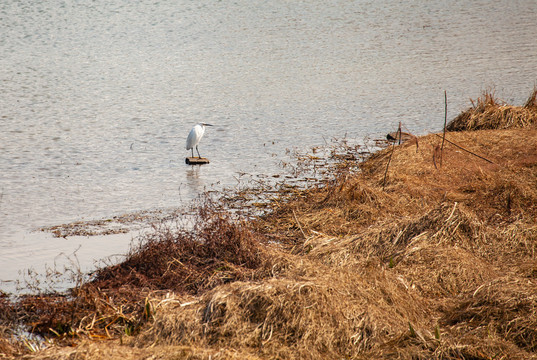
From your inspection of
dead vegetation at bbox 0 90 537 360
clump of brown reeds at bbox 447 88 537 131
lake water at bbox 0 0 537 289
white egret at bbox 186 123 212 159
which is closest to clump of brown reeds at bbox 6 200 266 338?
dead vegetation at bbox 0 90 537 360

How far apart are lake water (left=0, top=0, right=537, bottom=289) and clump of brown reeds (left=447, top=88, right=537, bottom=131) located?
1.02m

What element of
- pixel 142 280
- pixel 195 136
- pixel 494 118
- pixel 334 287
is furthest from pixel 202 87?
pixel 334 287

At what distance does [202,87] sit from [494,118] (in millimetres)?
8356

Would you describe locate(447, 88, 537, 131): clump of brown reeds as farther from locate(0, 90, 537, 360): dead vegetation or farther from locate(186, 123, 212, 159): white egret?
locate(186, 123, 212, 159): white egret

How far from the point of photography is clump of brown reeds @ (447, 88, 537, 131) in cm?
996

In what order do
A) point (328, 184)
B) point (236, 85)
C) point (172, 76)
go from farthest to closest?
1. point (172, 76)
2. point (236, 85)
3. point (328, 184)

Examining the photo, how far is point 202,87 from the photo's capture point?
53.1 feet

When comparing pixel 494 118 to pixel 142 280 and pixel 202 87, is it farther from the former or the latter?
pixel 202 87

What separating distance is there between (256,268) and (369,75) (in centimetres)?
1259

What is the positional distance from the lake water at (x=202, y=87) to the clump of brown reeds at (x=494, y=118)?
1016 millimetres

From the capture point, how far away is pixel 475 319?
4.09m

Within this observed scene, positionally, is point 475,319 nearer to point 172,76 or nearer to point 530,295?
point 530,295

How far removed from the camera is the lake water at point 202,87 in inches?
335

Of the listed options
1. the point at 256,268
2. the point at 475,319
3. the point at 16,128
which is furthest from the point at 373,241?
the point at 16,128
